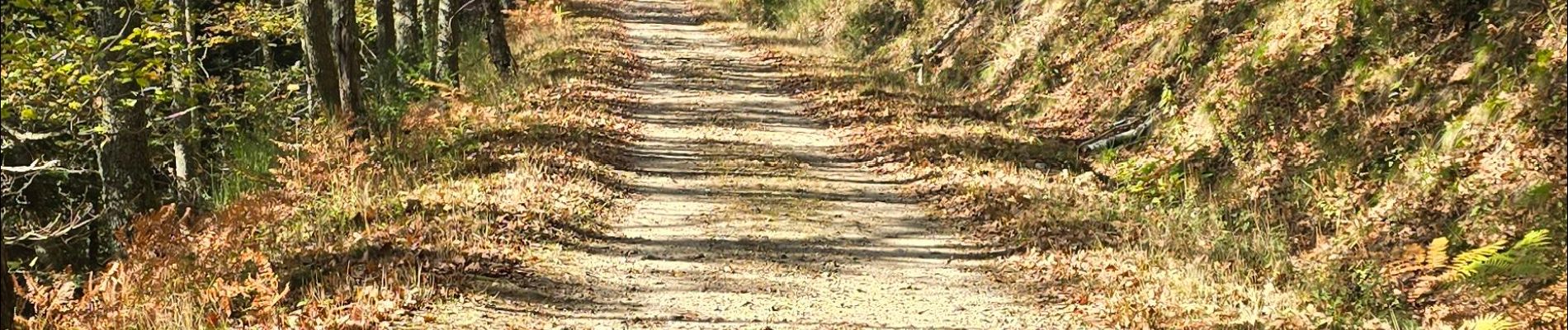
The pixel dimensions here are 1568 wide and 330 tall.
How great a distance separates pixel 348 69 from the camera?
1205 cm

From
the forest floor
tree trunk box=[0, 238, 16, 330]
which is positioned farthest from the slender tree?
tree trunk box=[0, 238, 16, 330]

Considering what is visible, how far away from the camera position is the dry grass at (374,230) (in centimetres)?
628

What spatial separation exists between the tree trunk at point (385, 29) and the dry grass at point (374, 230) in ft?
9.99

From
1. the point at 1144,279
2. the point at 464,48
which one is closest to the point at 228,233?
the point at 1144,279

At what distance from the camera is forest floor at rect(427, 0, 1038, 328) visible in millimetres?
6922

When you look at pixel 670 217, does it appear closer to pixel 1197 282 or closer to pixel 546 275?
pixel 546 275

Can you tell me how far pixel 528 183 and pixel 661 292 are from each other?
2945mm

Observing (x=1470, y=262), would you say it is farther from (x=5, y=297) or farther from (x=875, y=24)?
(x=875, y=24)

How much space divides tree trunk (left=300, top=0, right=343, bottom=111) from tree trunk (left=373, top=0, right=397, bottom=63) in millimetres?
4466

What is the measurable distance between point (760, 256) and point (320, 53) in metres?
5.89

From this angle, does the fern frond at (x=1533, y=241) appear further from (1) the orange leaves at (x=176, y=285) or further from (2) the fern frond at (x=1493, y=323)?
(1) the orange leaves at (x=176, y=285)

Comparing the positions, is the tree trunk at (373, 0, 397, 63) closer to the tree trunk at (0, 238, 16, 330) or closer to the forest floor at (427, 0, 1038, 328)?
the forest floor at (427, 0, 1038, 328)

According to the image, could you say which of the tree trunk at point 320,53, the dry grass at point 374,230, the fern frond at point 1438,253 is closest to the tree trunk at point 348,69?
the tree trunk at point 320,53

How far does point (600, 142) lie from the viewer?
12.7 m
